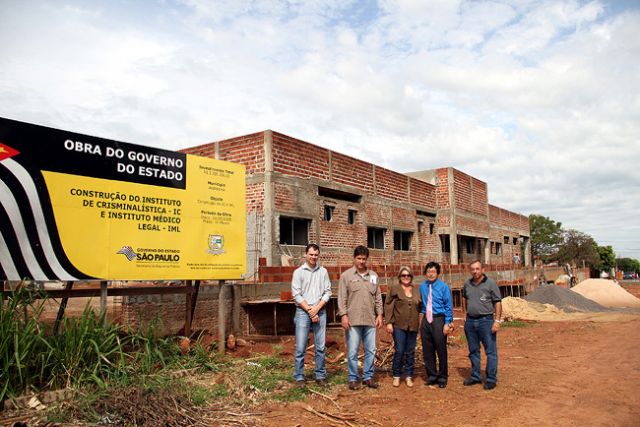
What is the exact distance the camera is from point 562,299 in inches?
862

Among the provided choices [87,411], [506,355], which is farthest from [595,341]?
[87,411]

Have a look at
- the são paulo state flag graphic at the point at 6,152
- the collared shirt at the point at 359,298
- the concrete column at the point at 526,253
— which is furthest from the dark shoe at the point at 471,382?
the concrete column at the point at 526,253

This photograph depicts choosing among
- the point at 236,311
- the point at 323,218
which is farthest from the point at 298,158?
the point at 236,311

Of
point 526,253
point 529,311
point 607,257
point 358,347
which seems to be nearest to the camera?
point 358,347

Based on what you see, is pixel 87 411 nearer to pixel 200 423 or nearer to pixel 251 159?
pixel 200 423

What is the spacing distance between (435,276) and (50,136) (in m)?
5.43

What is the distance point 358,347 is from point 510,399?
2.01 meters

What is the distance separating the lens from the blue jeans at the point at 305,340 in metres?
6.28

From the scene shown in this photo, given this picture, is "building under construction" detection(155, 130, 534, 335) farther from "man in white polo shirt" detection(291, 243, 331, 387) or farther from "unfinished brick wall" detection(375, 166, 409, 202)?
"man in white polo shirt" detection(291, 243, 331, 387)

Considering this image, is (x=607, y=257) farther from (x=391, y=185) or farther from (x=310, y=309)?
(x=310, y=309)

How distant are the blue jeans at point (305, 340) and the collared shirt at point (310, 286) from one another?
18cm

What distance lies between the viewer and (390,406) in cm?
579

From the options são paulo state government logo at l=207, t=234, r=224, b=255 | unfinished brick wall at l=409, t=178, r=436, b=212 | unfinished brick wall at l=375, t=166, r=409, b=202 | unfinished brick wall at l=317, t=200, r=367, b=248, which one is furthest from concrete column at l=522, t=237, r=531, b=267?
são paulo state government logo at l=207, t=234, r=224, b=255

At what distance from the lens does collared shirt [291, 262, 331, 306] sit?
6.39m
